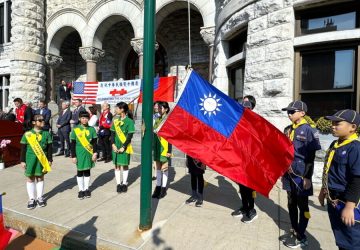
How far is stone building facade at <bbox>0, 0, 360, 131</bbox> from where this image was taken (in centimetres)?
548

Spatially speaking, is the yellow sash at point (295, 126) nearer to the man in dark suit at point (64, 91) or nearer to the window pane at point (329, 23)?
the window pane at point (329, 23)

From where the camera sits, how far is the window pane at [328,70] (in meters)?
5.36

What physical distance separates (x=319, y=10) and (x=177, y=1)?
266 inches

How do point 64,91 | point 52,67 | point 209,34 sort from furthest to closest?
point 52,67
point 64,91
point 209,34

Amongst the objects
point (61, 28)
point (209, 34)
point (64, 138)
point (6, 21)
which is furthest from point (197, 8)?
point (6, 21)

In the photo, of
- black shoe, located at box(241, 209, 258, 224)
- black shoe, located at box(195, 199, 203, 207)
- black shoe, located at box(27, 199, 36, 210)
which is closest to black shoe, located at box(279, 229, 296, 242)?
black shoe, located at box(241, 209, 258, 224)

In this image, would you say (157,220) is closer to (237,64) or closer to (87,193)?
(87,193)

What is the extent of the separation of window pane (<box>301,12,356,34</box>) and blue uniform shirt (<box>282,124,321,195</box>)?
3.40 meters

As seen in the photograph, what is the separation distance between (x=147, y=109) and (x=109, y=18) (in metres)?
11.1

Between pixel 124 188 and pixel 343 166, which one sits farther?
pixel 124 188

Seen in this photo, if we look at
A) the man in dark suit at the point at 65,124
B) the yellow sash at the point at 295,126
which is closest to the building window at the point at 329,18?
the yellow sash at the point at 295,126

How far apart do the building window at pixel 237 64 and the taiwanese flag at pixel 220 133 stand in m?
3.76

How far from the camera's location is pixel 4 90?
1459cm

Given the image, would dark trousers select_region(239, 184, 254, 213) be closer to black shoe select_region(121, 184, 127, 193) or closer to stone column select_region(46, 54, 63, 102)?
black shoe select_region(121, 184, 127, 193)
